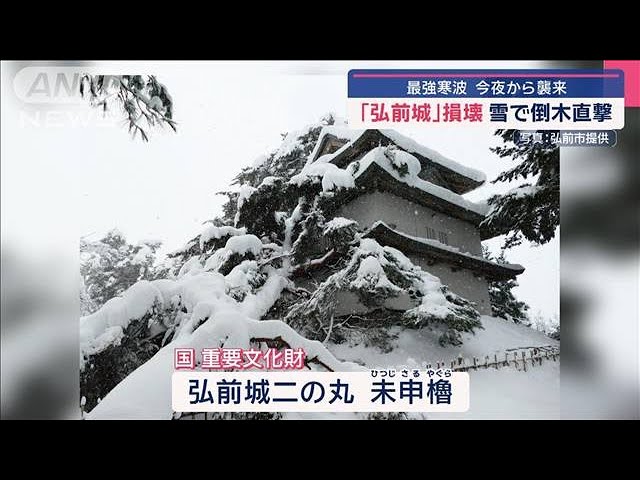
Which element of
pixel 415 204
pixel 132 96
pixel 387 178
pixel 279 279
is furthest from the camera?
pixel 415 204

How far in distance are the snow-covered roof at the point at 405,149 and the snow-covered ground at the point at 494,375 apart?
1.08m

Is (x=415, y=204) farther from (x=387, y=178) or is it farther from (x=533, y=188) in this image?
(x=533, y=188)

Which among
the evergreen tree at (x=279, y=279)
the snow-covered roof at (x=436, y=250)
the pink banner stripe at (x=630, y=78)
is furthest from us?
the snow-covered roof at (x=436, y=250)

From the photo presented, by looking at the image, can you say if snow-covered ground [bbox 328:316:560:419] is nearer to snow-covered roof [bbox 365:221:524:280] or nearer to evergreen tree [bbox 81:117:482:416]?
evergreen tree [bbox 81:117:482:416]

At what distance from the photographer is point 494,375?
9.75ft

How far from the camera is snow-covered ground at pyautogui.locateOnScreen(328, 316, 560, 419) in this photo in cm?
295

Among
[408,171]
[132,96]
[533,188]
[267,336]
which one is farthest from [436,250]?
[132,96]

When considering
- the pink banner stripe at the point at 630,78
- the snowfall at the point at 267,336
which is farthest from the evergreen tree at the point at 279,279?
the pink banner stripe at the point at 630,78

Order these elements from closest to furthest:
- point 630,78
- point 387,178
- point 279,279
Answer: point 630,78 < point 279,279 < point 387,178

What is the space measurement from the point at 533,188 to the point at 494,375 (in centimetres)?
134

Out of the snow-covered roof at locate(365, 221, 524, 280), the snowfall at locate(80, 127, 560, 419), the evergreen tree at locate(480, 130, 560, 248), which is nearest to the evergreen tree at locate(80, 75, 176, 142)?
the snowfall at locate(80, 127, 560, 419)

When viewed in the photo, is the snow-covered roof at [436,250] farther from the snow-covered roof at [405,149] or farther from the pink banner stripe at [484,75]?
the pink banner stripe at [484,75]

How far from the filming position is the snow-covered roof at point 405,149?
309 cm
